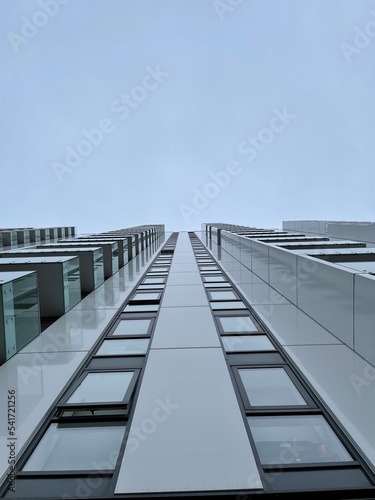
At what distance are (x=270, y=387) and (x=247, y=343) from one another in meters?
1.99

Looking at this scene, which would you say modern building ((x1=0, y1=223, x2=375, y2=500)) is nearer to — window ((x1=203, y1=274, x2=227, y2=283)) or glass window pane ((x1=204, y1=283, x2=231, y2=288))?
glass window pane ((x1=204, y1=283, x2=231, y2=288))

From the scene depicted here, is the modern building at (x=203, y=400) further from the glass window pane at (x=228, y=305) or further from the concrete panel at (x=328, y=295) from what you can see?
the glass window pane at (x=228, y=305)

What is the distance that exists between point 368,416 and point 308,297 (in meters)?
4.59

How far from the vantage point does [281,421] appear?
16.1 ft

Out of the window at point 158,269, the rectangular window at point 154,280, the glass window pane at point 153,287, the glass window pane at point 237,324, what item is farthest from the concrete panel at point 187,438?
the window at point 158,269

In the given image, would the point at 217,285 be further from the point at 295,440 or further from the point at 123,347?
the point at 295,440

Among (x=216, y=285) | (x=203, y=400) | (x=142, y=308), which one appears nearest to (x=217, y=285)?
(x=216, y=285)

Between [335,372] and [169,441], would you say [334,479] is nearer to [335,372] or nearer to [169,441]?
[169,441]

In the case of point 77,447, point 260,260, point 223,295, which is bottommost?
point 77,447

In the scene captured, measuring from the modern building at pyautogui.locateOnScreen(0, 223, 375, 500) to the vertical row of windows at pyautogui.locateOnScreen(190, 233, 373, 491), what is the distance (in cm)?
2

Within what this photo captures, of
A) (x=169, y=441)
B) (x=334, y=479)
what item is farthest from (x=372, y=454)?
(x=169, y=441)

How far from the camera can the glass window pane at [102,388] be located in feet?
18.1

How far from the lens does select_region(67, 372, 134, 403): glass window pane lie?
5.51 m

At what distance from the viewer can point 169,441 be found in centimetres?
436
